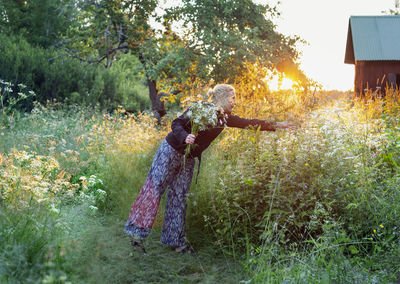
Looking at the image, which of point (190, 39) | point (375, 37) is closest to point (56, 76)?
point (190, 39)

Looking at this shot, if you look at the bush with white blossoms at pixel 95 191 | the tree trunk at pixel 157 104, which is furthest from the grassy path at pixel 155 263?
the tree trunk at pixel 157 104

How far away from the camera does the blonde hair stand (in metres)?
4.15

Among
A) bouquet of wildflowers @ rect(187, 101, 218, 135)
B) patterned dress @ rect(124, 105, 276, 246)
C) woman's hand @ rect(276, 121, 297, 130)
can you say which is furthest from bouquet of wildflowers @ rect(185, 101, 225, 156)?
woman's hand @ rect(276, 121, 297, 130)

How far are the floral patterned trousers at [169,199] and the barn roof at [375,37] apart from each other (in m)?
15.6

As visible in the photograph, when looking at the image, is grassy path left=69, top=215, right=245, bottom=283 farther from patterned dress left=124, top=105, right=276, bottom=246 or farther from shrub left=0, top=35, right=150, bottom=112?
shrub left=0, top=35, right=150, bottom=112

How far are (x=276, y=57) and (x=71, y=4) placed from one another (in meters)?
8.17

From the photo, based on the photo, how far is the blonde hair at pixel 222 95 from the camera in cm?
415

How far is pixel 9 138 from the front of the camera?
658cm

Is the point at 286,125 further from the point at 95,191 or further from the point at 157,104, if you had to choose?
the point at 157,104

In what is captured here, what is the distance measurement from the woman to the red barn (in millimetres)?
15662

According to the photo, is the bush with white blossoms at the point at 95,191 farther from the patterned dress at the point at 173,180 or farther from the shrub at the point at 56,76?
the shrub at the point at 56,76

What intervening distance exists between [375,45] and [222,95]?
652 inches

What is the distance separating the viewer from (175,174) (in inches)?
175

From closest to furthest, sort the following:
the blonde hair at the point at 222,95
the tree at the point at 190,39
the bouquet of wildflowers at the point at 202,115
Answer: the bouquet of wildflowers at the point at 202,115 → the blonde hair at the point at 222,95 → the tree at the point at 190,39
